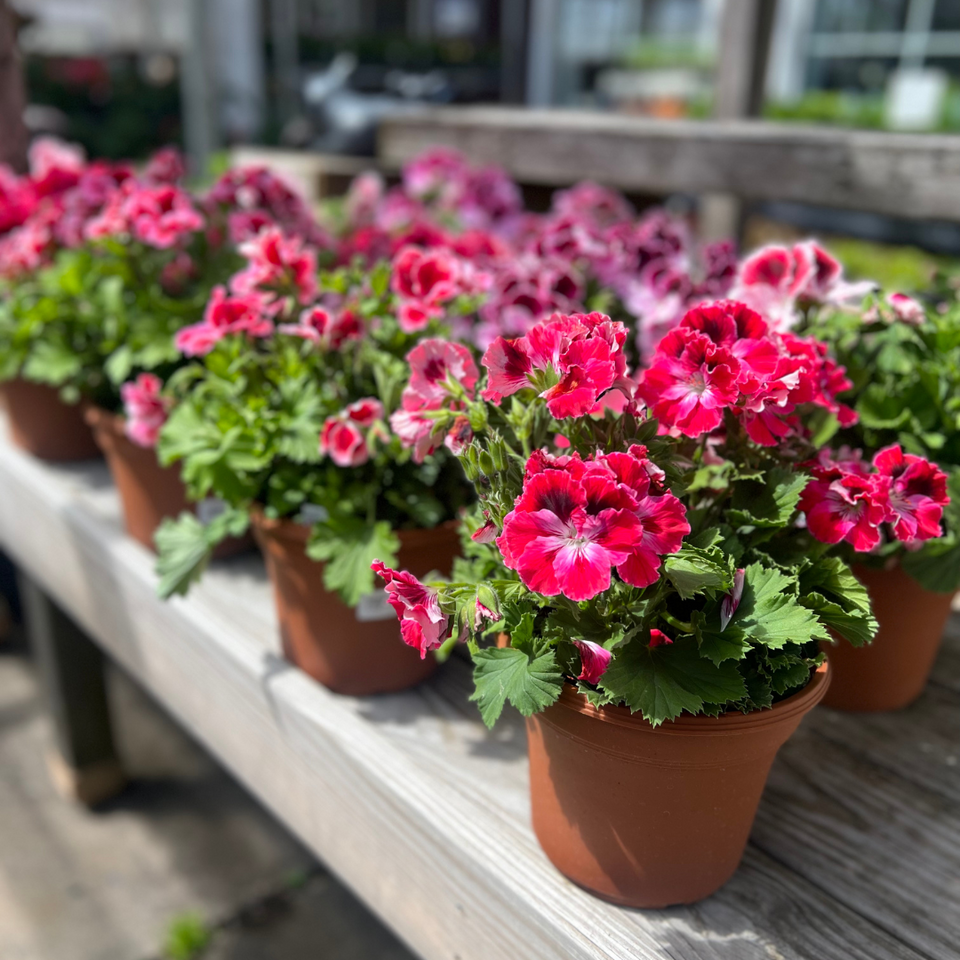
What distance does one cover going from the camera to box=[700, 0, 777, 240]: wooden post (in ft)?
8.04

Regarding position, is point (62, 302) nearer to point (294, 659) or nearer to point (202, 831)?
point (294, 659)

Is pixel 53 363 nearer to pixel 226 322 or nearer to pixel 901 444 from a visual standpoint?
pixel 226 322

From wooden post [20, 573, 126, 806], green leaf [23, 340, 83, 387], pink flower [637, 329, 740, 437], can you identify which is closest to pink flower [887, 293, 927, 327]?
pink flower [637, 329, 740, 437]

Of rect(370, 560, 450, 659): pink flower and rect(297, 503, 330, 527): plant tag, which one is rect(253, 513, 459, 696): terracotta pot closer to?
rect(297, 503, 330, 527): plant tag

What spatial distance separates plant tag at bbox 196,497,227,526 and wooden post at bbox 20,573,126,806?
1.05 meters

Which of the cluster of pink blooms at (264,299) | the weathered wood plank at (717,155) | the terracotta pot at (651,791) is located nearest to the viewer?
the terracotta pot at (651,791)

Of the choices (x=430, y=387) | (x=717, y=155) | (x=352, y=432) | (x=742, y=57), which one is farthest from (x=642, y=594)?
(x=742, y=57)

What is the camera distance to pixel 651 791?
760mm

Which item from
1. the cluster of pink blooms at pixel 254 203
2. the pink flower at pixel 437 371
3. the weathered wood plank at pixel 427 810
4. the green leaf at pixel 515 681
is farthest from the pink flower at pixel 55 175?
the green leaf at pixel 515 681

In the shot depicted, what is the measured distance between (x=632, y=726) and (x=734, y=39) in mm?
2290

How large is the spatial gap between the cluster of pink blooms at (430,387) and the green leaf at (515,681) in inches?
8.0

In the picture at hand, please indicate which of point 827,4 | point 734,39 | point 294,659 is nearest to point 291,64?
point 827,4

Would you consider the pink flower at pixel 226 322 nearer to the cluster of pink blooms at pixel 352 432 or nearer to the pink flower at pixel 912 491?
the cluster of pink blooms at pixel 352 432

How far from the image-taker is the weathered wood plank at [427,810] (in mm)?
809
